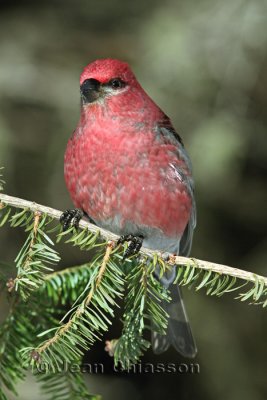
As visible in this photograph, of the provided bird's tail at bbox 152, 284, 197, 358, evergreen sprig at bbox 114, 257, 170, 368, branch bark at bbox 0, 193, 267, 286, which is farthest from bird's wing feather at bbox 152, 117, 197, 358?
branch bark at bbox 0, 193, 267, 286

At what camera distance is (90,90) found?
3.11 metres

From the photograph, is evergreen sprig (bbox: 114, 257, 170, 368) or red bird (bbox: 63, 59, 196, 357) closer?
evergreen sprig (bbox: 114, 257, 170, 368)

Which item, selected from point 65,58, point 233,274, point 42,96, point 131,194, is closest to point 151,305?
point 233,274

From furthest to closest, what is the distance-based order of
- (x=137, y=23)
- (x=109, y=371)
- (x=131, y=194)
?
(x=137, y=23), (x=109, y=371), (x=131, y=194)

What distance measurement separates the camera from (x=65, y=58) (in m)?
4.92

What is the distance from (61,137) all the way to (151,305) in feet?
7.85

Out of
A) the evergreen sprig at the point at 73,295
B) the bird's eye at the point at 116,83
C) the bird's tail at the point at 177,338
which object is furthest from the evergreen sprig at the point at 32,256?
the bird's tail at the point at 177,338

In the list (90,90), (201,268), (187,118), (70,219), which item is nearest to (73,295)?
(70,219)

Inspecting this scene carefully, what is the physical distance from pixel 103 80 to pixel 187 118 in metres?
1.40

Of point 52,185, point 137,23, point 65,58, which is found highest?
point 137,23

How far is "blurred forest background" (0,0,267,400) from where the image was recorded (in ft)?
13.7

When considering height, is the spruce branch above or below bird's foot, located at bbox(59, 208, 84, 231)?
below

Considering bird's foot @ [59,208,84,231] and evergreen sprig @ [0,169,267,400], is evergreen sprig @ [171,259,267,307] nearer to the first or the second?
evergreen sprig @ [0,169,267,400]

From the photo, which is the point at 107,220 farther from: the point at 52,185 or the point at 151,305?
the point at 52,185
